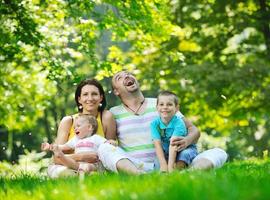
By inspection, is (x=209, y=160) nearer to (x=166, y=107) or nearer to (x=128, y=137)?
(x=166, y=107)

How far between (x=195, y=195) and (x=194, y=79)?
1576cm

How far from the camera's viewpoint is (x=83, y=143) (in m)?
6.60

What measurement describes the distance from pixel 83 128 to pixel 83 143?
25cm

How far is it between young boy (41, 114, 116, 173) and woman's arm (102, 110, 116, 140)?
11.5 inches

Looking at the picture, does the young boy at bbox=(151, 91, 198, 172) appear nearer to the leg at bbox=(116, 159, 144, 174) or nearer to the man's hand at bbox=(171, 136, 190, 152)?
the man's hand at bbox=(171, 136, 190, 152)

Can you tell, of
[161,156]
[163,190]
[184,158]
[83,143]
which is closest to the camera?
[163,190]

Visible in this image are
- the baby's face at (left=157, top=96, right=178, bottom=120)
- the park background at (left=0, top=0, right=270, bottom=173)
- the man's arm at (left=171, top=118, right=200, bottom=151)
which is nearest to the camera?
the man's arm at (left=171, top=118, right=200, bottom=151)

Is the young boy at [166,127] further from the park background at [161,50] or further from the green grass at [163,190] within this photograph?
the park background at [161,50]

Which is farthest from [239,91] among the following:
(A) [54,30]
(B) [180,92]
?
(A) [54,30]

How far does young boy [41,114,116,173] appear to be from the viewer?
248 inches

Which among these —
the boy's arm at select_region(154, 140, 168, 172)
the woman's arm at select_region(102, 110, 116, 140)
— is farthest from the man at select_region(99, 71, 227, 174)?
the boy's arm at select_region(154, 140, 168, 172)

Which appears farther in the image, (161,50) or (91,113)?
(161,50)

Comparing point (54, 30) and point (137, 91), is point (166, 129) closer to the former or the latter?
point (137, 91)

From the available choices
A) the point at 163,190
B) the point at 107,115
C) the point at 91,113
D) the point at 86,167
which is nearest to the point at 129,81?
the point at 107,115
